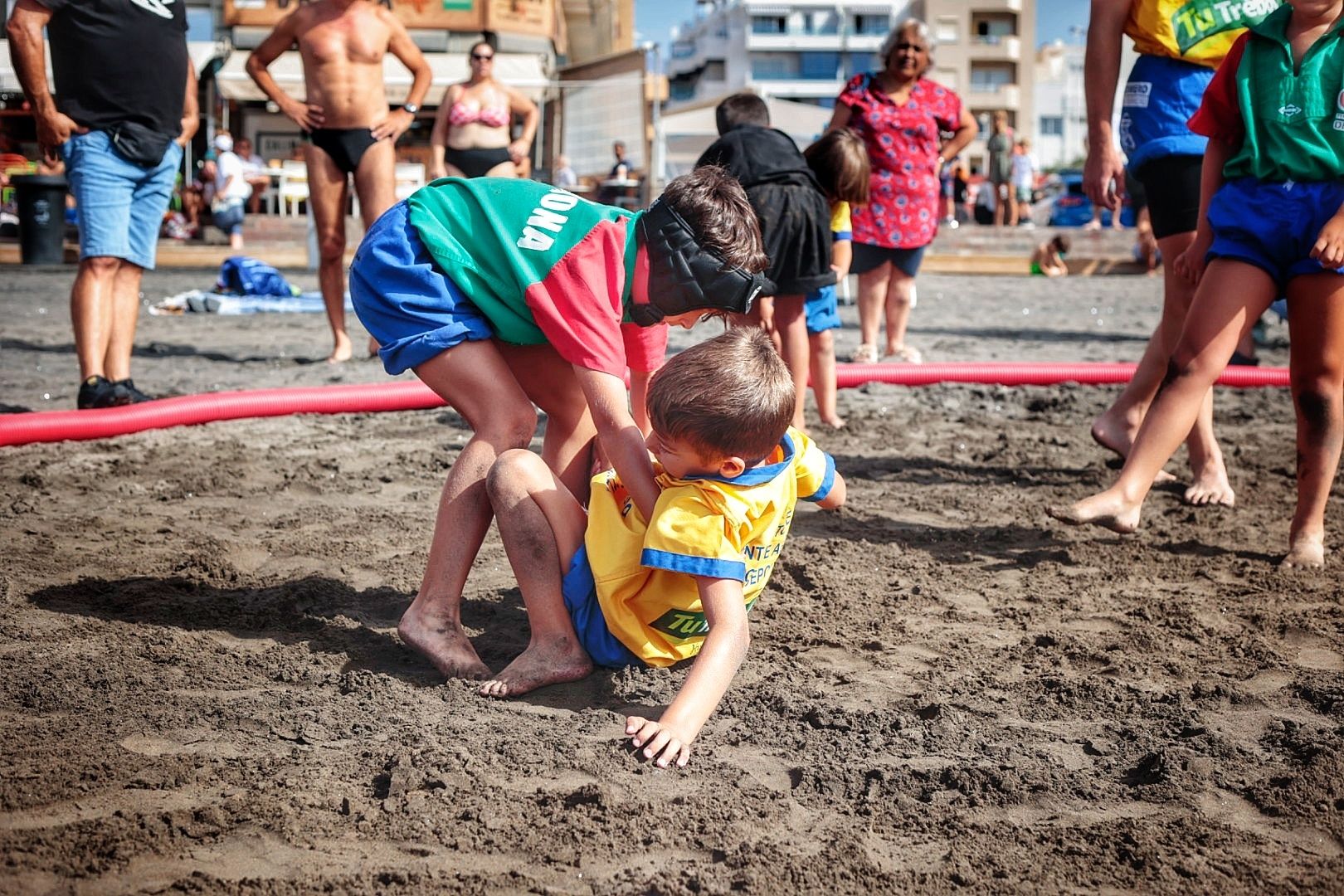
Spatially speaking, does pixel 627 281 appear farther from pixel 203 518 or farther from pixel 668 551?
pixel 203 518

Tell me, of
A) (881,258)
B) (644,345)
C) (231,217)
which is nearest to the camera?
(644,345)

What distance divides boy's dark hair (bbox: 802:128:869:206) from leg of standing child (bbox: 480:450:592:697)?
317 centimetres

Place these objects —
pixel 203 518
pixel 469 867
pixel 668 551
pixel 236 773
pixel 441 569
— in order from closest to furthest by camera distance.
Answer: pixel 469 867 → pixel 236 773 → pixel 668 551 → pixel 441 569 → pixel 203 518

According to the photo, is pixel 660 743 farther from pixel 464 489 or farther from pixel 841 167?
pixel 841 167

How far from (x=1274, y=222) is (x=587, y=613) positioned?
2.27 meters

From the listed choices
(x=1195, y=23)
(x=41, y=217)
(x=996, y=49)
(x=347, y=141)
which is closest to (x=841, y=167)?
(x=1195, y=23)

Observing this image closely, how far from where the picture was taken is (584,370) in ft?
8.93

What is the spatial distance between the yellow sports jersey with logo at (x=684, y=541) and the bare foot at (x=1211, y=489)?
87.7 inches

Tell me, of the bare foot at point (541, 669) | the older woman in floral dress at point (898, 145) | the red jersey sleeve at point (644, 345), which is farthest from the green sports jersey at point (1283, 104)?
the older woman in floral dress at point (898, 145)

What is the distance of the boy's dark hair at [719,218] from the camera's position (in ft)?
9.15

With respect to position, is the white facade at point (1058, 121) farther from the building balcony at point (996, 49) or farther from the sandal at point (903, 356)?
the sandal at point (903, 356)

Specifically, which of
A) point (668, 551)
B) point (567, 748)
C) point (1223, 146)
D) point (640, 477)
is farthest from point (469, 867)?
point (1223, 146)

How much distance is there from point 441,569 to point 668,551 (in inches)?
26.5

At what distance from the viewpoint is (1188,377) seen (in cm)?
373
